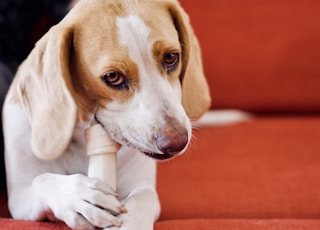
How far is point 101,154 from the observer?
121cm

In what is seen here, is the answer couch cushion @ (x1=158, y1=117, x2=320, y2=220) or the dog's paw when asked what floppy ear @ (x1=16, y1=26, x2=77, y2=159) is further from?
couch cushion @ (x1=158, y1=117, x2=320, y2=220)

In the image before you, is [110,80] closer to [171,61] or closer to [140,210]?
[171,61]

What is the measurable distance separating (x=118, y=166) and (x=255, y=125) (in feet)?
2.49

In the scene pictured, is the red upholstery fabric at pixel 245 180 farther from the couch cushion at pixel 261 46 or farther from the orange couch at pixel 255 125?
the couch cushion at pixel 261 46

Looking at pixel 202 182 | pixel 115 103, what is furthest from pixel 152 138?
pixel 202 182

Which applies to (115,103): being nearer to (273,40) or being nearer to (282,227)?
(282,227)

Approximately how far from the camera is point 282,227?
1261 millimetres

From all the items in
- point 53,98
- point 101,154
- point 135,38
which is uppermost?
point 135,38

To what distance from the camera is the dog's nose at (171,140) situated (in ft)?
3.73

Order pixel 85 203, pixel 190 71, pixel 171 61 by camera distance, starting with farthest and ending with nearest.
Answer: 1. pixel 190 71
2. pixel 171 61
3. pixel 85 203

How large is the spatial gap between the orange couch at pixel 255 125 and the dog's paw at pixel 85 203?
0.30 meters

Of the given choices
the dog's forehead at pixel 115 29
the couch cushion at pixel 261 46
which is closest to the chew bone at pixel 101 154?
the dog's forehead at pixel 115 29

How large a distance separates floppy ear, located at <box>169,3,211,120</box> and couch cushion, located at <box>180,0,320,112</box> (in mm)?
662

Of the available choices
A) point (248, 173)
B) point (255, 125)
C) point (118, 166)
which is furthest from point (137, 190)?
point (255, 125)
